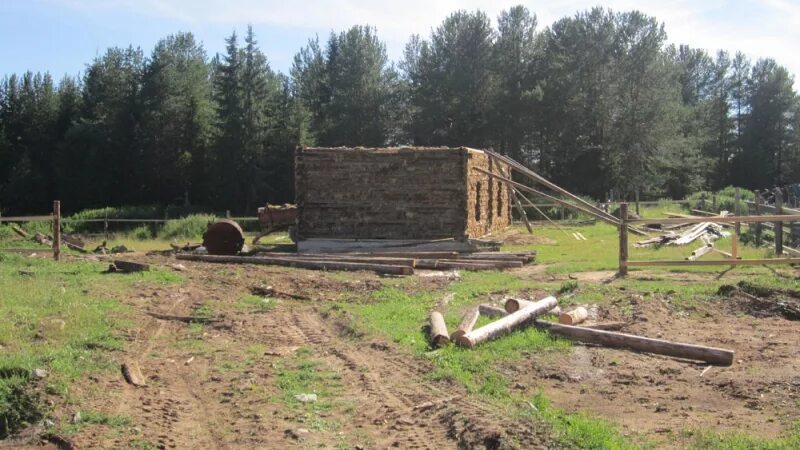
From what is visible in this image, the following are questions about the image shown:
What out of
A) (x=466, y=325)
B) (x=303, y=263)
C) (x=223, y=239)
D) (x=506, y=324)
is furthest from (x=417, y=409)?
(x=223, y=239)

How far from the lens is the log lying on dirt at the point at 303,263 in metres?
19.5

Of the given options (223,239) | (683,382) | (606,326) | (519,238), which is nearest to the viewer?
(683,382)

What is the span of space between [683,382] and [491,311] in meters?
4.06

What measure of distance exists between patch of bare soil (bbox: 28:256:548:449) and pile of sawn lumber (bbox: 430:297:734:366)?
31.9 inches

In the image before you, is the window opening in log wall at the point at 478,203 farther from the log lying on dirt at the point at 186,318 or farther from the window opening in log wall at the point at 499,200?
the log lying on dirt at the point at 186,318

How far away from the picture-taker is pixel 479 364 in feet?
29.4

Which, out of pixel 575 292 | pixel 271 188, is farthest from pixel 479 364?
pixel 271 188

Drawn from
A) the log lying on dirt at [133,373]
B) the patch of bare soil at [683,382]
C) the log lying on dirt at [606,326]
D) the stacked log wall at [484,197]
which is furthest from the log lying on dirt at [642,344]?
the stacked log wall at [484,197]

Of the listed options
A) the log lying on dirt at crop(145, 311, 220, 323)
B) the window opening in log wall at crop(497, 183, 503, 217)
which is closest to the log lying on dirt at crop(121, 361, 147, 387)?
the log lying on dirt at crop(145, 311, 220, 323)

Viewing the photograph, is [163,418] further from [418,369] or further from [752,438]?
[752,438]

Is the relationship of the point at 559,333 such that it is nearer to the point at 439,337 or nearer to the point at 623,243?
the point at 439,337

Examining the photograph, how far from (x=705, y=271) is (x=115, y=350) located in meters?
13.1

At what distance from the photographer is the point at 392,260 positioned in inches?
826

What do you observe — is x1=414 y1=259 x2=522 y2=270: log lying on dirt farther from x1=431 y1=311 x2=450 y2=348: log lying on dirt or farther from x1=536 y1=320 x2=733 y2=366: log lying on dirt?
x1=431 y1=311 x2=450 y2=348: log lying on dirt
